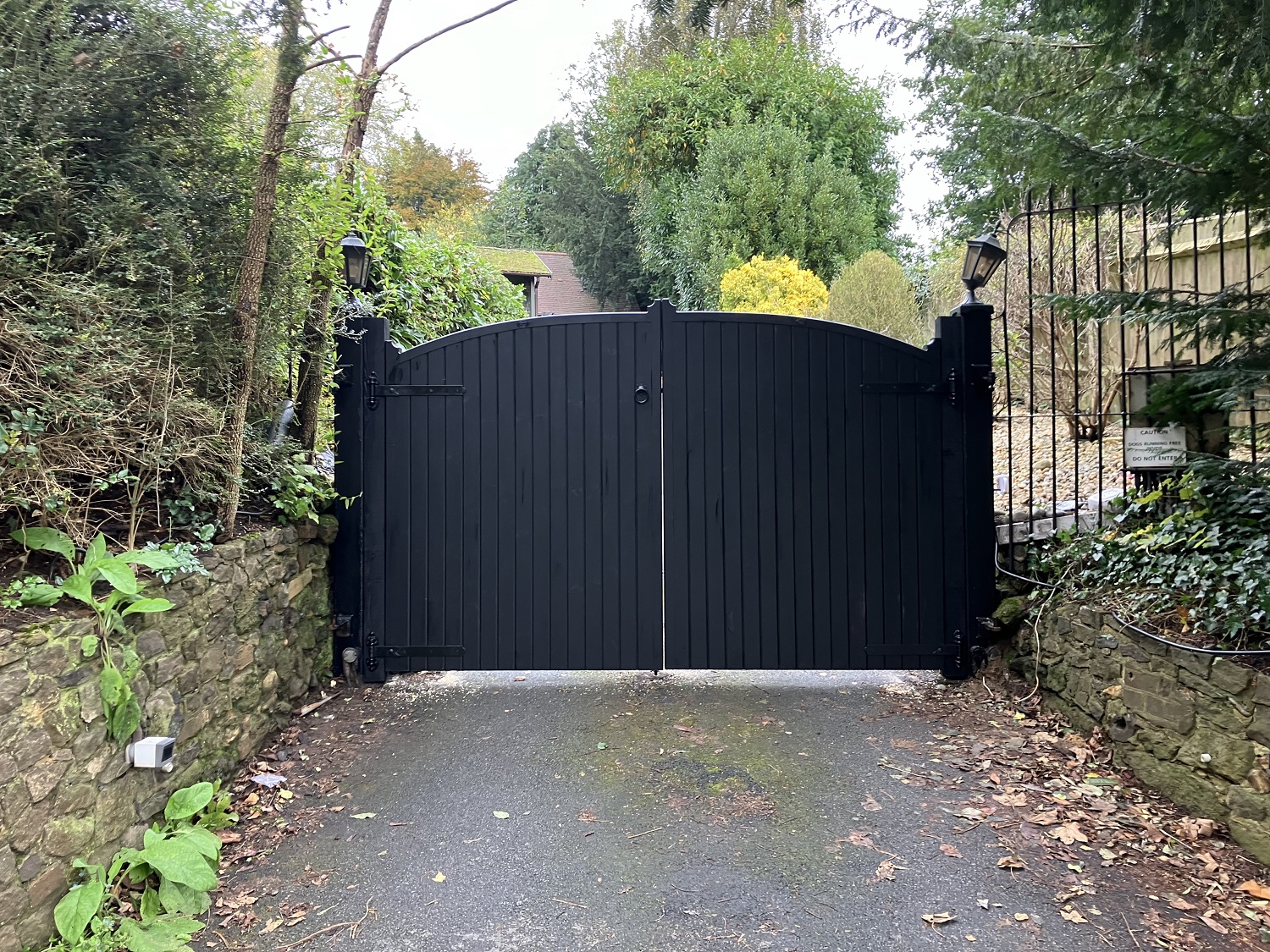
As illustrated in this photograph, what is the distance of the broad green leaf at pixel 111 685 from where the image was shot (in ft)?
6.84

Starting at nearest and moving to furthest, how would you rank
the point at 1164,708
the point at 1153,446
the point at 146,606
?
the point at 146,606 → the point at 1164,708 → the point at 1153,446

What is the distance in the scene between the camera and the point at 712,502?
12.9 feet

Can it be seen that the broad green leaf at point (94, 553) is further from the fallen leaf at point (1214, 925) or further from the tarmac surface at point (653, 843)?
the fallen leaf at point (1214, 925)

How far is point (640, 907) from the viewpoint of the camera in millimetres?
2227

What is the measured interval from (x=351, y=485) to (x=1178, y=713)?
356 cm

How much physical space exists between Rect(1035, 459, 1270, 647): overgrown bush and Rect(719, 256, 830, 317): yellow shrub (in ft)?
Result: 29.6

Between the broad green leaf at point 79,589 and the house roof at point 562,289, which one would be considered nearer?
the broad green leaf at point 79,589

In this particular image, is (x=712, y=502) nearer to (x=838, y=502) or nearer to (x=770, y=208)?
(x=838, y=502)

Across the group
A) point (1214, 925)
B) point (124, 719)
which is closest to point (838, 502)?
point (1214, 925)

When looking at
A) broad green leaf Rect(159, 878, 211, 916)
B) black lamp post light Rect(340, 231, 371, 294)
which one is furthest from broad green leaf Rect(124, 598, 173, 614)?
black lamp post light Rect(340, 231, 371, 294)

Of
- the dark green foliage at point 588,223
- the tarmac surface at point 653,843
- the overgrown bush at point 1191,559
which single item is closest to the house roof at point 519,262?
the dark green foliage at point 588,223

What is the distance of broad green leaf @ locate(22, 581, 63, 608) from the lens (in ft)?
6.59

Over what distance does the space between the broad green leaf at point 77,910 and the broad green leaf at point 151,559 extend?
83cm

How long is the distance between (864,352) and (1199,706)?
2079 mm
